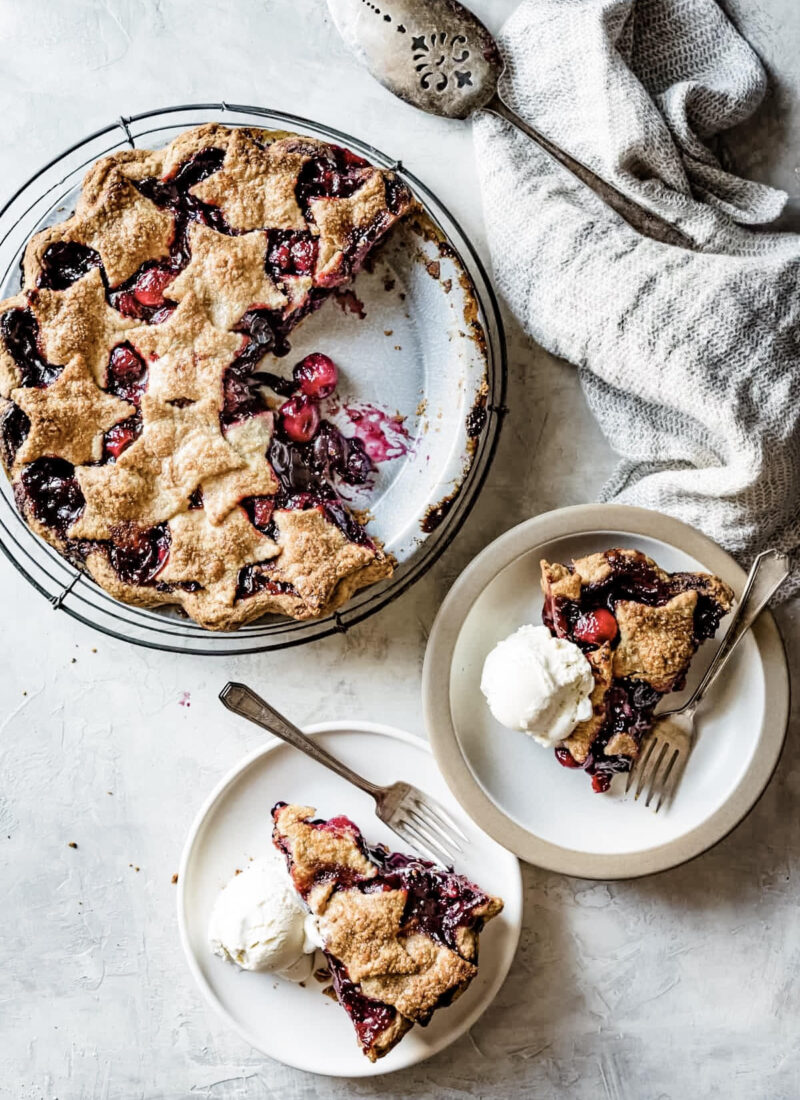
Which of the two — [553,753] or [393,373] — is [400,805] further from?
Answer: [393,373]

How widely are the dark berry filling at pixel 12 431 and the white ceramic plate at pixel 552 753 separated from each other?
1.12m

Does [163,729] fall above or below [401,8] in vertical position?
below

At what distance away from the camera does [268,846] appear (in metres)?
2.54

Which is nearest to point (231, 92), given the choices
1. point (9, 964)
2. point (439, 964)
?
point (439, 964)

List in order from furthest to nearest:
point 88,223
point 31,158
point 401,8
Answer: point 31,158
point 401,8
point 88,223

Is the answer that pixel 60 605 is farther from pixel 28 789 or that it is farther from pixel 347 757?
pixel 347 757

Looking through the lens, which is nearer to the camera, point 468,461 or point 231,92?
point 468,461

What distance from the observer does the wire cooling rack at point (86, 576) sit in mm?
A: 2477

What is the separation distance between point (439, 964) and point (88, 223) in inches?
79.9

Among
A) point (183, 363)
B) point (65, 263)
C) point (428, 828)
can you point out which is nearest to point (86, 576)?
point (183, 363)

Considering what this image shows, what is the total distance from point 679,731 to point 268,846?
1151 millimetres

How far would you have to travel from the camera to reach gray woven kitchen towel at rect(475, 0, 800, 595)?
2330 millimetres

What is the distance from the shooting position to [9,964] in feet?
8.87

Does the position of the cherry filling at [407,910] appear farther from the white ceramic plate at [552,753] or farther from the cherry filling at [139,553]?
the cherry filling at [139,553]
